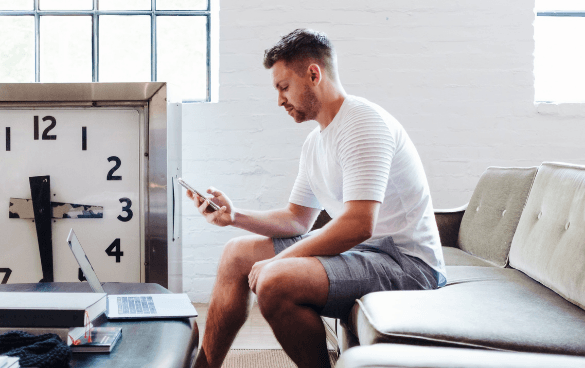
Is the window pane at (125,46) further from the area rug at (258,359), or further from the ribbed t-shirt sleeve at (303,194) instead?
the area rug at (258,359)

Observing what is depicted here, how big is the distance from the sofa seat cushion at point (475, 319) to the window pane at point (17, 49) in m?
2.42

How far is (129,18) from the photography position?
8.87 feet

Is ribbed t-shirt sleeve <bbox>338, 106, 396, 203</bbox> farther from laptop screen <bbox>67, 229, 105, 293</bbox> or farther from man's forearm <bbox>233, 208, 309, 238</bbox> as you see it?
laptop screen <bbox>67, 229, 105, 293</bbox>

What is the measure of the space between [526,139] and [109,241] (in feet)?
6.97

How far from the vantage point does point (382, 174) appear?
4.21 ft

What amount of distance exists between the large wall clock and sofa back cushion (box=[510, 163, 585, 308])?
124 centimetres

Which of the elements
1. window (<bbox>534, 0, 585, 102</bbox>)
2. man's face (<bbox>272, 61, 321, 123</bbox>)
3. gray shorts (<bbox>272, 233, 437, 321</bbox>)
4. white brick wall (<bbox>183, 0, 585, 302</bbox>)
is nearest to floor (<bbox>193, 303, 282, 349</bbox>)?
white brick wall (<bbox>183, 0, 585, 302</bbox>)

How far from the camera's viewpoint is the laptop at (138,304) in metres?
1.05

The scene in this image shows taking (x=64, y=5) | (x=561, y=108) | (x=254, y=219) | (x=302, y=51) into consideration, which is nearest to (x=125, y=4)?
(x=64, y=5)

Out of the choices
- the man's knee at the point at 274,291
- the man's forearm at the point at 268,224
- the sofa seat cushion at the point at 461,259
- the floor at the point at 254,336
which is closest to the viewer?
the man's knee at the point at 274,291

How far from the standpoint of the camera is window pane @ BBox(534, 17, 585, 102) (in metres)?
2.71

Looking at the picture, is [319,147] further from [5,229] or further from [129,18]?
[129,18]

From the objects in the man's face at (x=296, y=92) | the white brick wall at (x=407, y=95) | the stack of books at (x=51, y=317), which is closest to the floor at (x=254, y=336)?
the white brick wall at (x=407, y=95)

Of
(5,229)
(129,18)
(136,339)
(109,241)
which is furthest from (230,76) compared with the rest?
(136,339)
